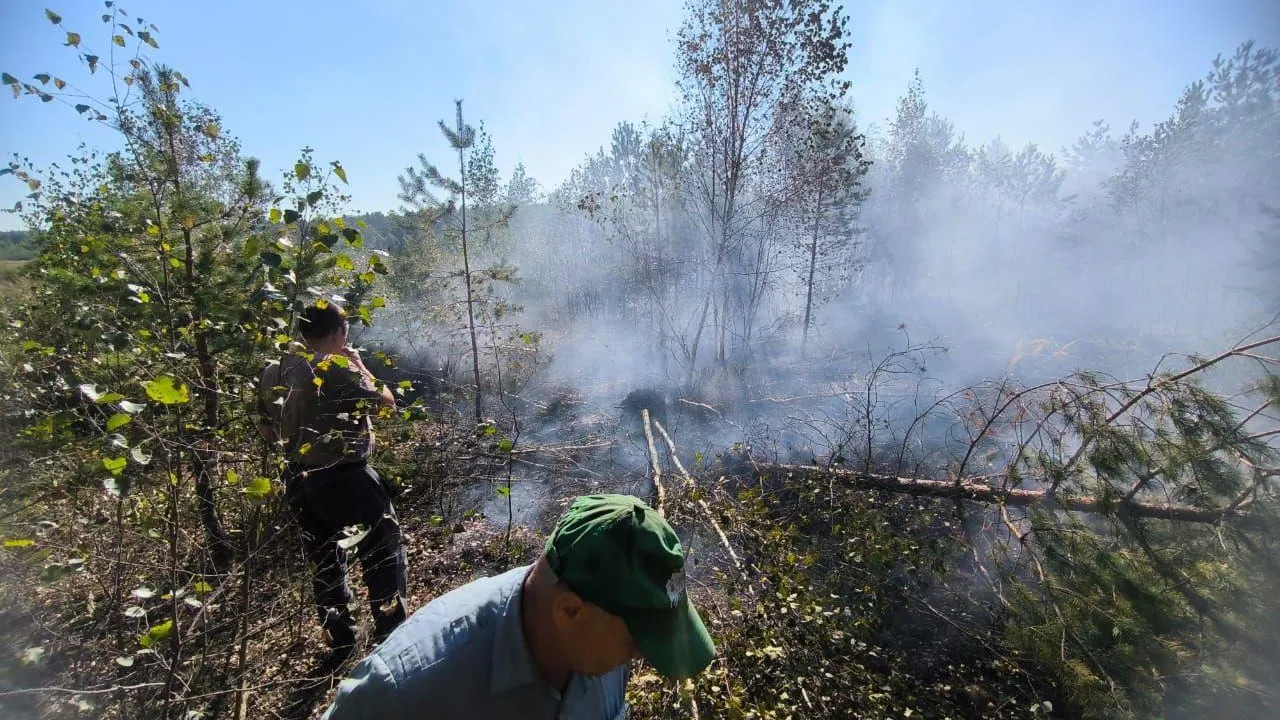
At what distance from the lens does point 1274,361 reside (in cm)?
307

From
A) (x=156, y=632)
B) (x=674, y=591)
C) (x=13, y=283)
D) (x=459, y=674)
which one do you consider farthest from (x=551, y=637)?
(x=13, y=283)

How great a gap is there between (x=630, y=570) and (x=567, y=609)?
0.60ft

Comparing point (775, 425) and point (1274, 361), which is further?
point (775, 425)

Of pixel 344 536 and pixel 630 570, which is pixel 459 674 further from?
pixel 344 536

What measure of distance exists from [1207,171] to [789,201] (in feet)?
107

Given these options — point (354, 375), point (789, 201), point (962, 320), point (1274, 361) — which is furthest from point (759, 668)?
point (962, 320)

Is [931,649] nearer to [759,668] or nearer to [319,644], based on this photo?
[759,668]

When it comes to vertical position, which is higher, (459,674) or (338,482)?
(459,674)

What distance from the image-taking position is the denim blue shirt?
1033mm

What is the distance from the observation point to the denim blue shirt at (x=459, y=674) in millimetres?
1033

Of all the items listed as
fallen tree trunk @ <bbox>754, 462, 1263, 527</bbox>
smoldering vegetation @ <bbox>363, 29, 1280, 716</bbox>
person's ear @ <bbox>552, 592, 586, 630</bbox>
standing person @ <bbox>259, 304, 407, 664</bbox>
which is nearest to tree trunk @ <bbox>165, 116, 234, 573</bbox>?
standing person @ <bbox>259, 304, 407, 664</bbox>

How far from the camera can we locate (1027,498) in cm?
423

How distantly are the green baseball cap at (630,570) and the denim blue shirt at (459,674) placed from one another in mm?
219

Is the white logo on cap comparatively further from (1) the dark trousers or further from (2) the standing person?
(1) the dark trousers
